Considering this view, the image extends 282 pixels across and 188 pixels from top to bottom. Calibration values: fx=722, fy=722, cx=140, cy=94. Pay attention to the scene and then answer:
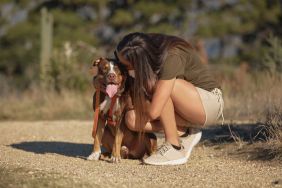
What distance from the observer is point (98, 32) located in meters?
29.6

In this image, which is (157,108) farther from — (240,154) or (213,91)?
(240,154)

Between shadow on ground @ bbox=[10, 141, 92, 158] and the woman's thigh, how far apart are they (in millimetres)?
1359

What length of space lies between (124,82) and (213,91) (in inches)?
35.0

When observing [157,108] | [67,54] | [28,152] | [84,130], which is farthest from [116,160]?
[67,54]

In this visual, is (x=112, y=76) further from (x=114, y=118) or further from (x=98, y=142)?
(x=98, y=142)

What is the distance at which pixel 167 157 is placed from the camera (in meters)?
6.83

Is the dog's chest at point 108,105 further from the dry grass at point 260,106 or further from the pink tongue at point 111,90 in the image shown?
the dry grass at point 260,106

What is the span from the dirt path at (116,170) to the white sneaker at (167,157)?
0.10 metres

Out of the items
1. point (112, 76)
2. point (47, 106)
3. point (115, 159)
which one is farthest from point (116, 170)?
point (47, 106)

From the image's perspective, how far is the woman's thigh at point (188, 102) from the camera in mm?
6805

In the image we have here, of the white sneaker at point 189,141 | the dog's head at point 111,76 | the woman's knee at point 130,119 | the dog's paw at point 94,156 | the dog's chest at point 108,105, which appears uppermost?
the dog's head at point 111,76

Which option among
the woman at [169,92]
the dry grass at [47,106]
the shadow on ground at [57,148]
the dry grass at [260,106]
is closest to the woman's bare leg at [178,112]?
the woman at [169,92]

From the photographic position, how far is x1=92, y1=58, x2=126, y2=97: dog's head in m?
6.94

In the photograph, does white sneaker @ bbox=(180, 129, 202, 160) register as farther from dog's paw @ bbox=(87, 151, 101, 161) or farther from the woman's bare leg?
dog's paw @ bbox=(87, 151, 101, 161)
